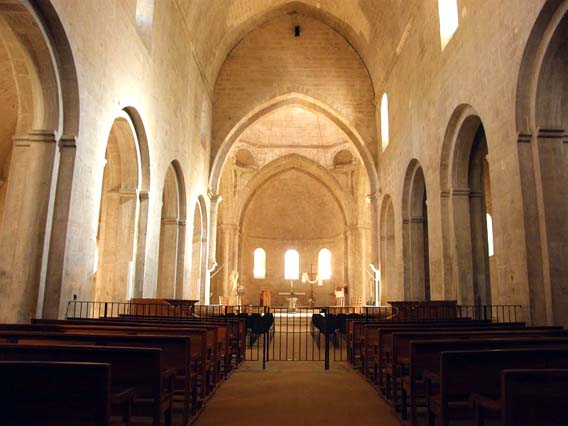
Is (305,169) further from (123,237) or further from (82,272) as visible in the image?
(82,272)

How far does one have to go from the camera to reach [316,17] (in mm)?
23719

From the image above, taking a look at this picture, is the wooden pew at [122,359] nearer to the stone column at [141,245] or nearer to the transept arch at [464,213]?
the stone column at [141,245]

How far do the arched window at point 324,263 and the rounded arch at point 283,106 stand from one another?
Answer: 1183 centimetres

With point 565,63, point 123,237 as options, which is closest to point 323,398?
point 565,63

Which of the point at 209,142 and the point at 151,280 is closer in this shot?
the point at 151,280

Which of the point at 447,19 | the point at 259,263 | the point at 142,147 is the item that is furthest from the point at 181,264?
the point at 259,263

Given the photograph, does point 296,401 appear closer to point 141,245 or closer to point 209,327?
point 209,327

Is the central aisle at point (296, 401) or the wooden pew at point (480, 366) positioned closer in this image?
the wooden pew at point (480, 366)

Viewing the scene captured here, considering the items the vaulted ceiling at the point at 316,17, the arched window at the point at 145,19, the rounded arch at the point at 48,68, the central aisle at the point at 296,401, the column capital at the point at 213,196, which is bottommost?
the central aisle at the point at 296,401

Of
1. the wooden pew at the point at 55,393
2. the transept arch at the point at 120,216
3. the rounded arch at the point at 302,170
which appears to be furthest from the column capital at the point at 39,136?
the rounded arch at the point at 302,170

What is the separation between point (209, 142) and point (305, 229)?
1376 cm

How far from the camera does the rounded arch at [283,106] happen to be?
918 inches

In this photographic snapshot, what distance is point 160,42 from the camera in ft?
48.5

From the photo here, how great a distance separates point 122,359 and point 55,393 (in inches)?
33.9
